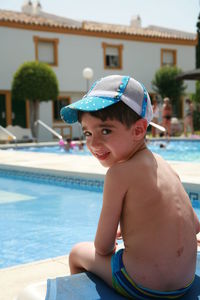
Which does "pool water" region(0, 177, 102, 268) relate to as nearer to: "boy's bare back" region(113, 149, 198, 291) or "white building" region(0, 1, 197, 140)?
"boy's bare back" region(113, 149, 198, 291)

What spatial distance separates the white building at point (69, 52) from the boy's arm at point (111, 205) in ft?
A: 69.6

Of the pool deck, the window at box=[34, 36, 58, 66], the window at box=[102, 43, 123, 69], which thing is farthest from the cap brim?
the window at box=[102, 43, 123, 69]

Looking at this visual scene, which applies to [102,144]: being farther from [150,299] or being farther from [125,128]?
[150,299]

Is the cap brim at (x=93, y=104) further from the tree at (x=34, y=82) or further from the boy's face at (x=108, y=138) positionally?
the tree at (x=34, y=82)

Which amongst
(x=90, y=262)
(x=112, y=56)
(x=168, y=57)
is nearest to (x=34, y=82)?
(x=112, y=56)

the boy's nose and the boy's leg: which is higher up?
the boy's nose

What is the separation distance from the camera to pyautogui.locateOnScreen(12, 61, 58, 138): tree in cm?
1969

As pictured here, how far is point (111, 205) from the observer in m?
1.79

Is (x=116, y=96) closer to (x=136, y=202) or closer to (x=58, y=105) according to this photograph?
(x=136, y=202)

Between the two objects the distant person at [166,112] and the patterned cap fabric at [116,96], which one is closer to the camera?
the patterned cap fabric at [116,96]

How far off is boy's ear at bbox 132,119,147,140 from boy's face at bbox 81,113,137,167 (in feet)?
0.07

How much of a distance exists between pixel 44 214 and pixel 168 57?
2387 cm

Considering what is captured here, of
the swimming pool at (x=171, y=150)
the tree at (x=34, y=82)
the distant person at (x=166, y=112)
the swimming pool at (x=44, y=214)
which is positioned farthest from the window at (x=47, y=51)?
the swimming pool at (x=44, y=214)

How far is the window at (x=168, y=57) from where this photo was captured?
91.8 feet
